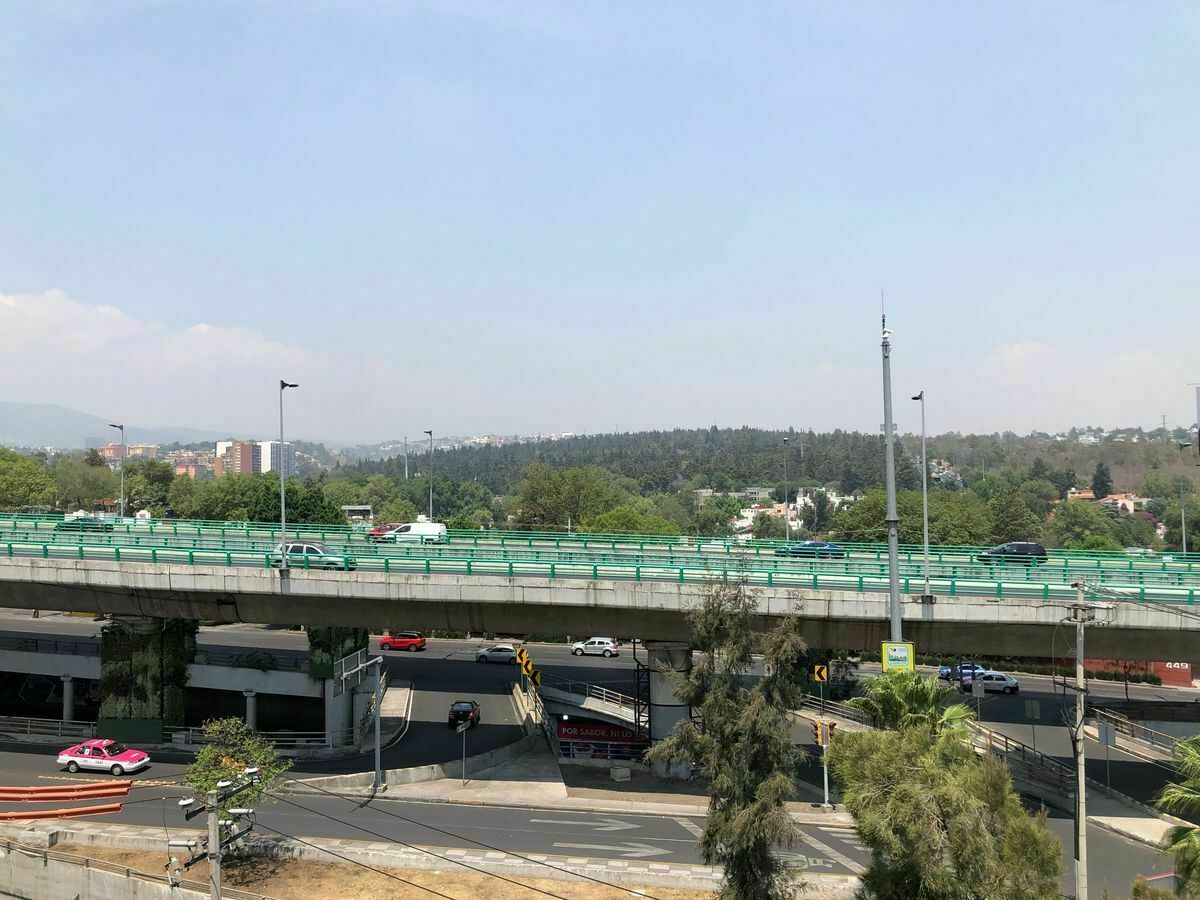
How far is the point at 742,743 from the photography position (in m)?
19.0

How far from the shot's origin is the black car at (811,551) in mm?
35534

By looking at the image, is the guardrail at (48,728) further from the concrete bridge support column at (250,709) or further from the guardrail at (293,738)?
the concrete bridge support column at (250,709)

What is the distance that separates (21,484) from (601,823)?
112658mm

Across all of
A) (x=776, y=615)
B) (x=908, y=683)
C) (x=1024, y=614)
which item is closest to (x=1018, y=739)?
(x=1024, y=614)

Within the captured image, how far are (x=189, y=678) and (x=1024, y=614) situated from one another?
121ft

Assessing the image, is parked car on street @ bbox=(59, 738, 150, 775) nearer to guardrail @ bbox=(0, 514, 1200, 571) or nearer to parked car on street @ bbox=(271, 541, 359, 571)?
guardrail @ bbox=(0, 514, 1200, 571)

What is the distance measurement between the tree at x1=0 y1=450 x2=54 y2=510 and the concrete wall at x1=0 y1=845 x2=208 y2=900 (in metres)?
98.7

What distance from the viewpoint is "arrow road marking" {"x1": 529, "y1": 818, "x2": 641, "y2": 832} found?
30344 millimetres

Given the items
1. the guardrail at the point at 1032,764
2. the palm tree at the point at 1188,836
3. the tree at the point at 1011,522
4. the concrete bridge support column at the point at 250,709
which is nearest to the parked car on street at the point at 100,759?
the concrete bridge support column at the point at 250,709

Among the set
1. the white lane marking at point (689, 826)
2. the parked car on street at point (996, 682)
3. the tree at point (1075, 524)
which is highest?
the tree at point (1075, 524)

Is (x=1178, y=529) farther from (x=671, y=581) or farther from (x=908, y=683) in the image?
(x=908, y=683)

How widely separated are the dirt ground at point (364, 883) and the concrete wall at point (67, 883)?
835 millimetres

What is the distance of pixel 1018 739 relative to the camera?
43281mm

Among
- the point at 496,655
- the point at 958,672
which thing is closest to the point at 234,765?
the point at 496,655
